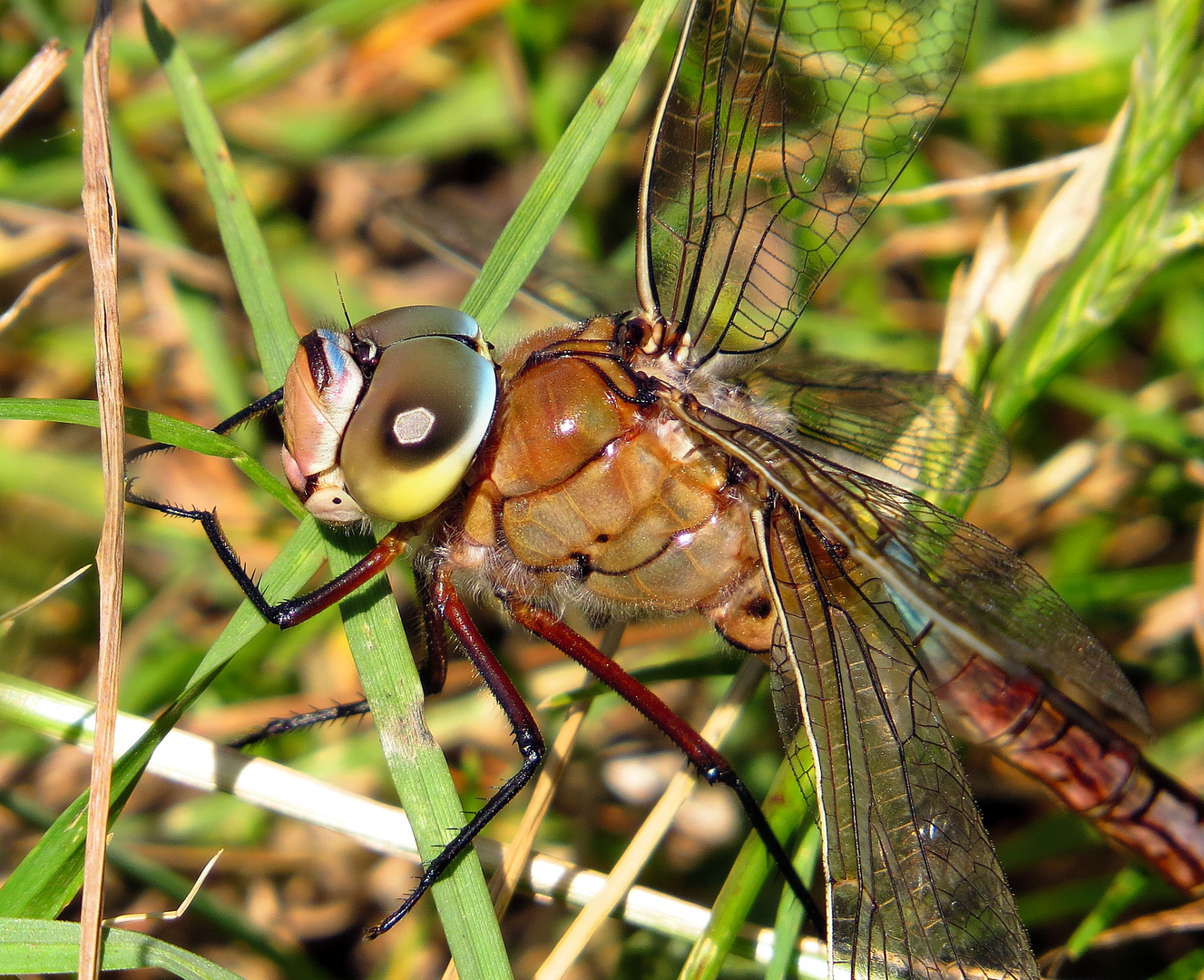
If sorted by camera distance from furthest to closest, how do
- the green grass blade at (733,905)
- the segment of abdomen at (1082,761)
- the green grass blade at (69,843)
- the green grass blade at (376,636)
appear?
the segment of abdomen at (1082,761) < the green grass blade at (733,905) < the green grass blade at (376,636) < the green grass blade at (69,843)

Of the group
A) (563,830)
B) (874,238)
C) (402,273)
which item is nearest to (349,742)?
(563,830)

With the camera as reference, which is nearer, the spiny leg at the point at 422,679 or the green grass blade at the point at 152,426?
the green grass blade at the point at 152,426

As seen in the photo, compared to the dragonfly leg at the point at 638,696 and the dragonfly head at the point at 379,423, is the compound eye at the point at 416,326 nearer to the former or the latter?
→ the dragonfly head at the point at 379,423

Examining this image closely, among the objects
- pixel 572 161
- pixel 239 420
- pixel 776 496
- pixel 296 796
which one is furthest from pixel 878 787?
pixel 239 420

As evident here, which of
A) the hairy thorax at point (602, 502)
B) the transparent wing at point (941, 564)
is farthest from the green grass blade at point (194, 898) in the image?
the transparent wing at point (941, 564)

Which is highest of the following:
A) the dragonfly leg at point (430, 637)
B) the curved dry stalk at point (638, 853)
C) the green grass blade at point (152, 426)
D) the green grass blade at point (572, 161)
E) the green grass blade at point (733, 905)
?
the green grass blade at point (572, 161)
